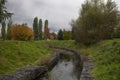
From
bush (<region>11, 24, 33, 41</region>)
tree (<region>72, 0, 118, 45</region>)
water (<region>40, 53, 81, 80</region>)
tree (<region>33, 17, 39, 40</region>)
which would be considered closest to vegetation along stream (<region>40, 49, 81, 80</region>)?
water (<region>40, 53, 81, 80</region>)

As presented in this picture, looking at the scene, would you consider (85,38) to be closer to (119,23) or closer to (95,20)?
(95,20)

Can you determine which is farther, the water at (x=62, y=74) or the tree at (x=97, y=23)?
the tree at (x=97, y=23)

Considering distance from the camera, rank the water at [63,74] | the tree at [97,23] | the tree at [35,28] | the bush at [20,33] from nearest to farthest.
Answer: the water at [63,74] < the tree at [97,23] < the bush at [20,33] < the tree at [35,28]

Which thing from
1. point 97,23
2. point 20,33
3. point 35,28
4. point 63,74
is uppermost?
point 35,28

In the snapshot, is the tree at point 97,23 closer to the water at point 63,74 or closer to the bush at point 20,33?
the bush at point 20,33

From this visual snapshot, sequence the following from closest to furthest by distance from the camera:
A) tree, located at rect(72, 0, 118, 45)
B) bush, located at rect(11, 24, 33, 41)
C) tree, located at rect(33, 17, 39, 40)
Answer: tree, located at rect(72, 0, 118, 45) < bush, located at rect(11, 24, 33, 41) < tree, located at rect(33, 17, 39, 40)

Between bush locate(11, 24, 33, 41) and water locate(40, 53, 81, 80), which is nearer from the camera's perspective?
water locate(40, 53, 81, 80)

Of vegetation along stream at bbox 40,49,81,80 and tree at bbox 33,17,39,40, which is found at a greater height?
tree at bbox 33,17,39,40

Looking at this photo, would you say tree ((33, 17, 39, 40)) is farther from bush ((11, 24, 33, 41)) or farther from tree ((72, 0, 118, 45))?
tree ((72, 0, 118, 45))

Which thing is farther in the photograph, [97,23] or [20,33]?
[20,33]

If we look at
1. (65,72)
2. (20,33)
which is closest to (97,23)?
(20,33)

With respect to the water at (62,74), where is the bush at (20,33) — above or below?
above

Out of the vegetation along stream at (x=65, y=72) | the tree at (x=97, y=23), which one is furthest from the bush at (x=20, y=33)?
the vegetation along stream at (x=65, y=72)

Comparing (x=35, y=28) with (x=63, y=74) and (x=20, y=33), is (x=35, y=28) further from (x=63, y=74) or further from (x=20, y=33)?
(x=63, y=74)
